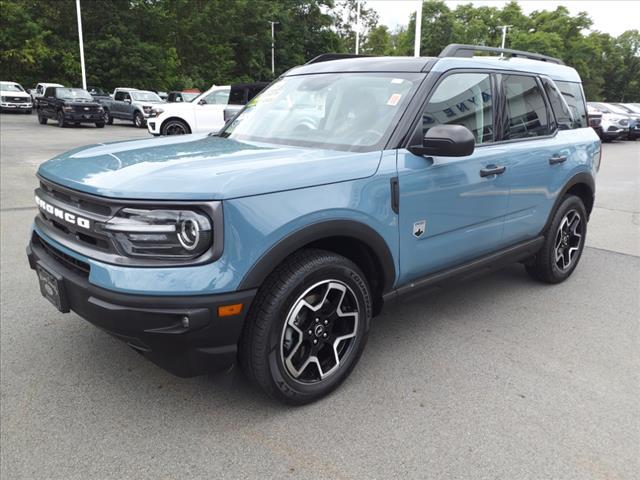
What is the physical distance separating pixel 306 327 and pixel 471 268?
143 cm

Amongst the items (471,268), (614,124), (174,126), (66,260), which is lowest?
(471,268)

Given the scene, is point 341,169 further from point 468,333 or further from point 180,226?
point 468,333

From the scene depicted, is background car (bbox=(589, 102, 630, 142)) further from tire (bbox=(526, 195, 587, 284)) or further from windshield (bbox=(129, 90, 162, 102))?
tire (bbox=(526, 195, 587, 284))

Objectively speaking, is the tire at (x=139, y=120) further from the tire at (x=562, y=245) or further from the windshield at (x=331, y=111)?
the tire at (x=562, y=245)

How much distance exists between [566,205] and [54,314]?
416 cm

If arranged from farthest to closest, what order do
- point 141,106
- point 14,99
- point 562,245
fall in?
point 14,99
point 141,106
point 562,245

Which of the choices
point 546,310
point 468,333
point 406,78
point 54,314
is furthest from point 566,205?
point 54,314

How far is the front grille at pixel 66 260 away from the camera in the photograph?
2452 mm

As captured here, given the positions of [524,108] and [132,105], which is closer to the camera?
[524,108]

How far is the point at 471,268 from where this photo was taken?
3582 millimetres

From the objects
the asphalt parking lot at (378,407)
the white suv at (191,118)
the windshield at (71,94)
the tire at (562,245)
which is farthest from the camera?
the windshield at (71,94)

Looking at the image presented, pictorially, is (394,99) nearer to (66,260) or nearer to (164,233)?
(164,233)

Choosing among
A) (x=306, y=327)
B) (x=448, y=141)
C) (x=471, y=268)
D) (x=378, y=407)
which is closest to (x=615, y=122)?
(x=471, y=268)

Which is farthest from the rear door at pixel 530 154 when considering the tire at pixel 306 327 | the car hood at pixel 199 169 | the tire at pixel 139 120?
the tire at pixel 139 120
